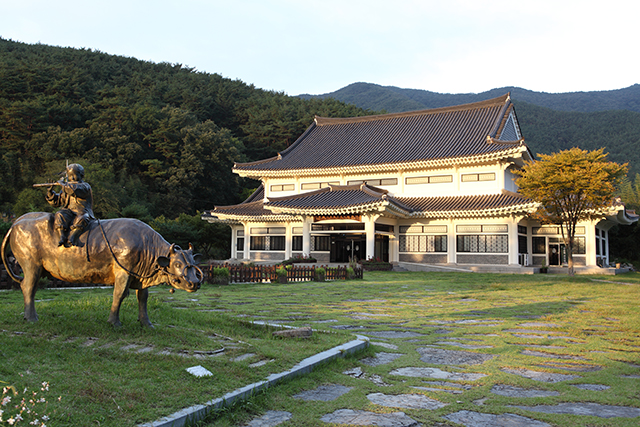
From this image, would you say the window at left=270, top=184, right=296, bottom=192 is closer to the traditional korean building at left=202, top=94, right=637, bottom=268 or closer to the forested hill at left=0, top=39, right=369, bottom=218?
the traditional korean building at left=202, top=94, right=637, bottom=268

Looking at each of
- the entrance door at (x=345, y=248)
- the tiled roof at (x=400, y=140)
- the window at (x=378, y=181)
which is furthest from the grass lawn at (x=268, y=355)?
the window at (x=378, y=181)

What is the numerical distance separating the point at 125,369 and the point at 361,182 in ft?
94.2

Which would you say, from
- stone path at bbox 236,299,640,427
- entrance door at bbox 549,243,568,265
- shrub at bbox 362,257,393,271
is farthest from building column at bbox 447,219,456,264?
stone path at bbox 236,299,640,427

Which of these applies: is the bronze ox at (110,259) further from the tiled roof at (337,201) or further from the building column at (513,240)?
the building column at (513,240)

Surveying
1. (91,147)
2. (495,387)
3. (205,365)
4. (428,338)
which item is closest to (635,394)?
(495,387)

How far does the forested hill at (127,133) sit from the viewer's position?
39625 millimetres

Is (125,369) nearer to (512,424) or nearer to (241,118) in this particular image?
(512,424)

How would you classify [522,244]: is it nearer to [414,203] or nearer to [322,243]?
[414,203]

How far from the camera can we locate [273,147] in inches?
2458

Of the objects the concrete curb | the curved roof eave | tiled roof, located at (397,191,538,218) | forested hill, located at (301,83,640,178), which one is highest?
forested hill, located at (301,83,640,178)

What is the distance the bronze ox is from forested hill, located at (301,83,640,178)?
6039 cm

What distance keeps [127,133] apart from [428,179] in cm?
3224

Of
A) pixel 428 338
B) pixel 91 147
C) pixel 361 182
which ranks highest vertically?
pixel 91 147

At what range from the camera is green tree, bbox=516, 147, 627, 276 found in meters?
21.5
